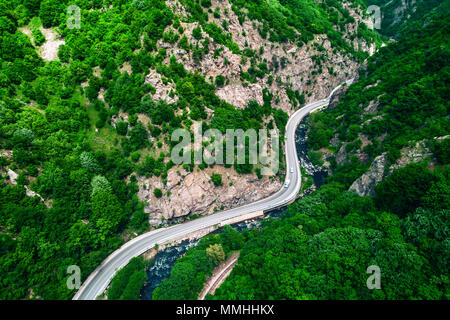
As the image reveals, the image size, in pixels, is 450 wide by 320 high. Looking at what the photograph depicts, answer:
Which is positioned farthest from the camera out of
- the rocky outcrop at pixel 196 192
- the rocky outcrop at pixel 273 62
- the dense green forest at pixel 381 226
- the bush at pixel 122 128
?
the rocky outcrop at pixel 273 62

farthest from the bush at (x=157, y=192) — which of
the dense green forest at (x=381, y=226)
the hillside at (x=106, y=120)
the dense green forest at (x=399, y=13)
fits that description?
the dense green forest at (x=399, y=13)

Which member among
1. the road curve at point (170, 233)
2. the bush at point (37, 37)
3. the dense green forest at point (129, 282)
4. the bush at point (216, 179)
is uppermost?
the bush at point (37, 37)

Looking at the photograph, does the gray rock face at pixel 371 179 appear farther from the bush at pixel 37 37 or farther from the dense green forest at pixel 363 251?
the bush at pixel 37 37

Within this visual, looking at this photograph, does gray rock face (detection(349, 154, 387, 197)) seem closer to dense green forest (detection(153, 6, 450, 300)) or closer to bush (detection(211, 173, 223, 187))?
dense green forest (detection(153, 6, 450, 300))

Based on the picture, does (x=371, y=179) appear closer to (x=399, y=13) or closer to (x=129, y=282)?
(x=129, y=282)

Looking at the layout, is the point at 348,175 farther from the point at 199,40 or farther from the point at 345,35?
the point at 345,35

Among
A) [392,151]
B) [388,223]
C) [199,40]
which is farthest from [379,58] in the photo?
[388,223]
